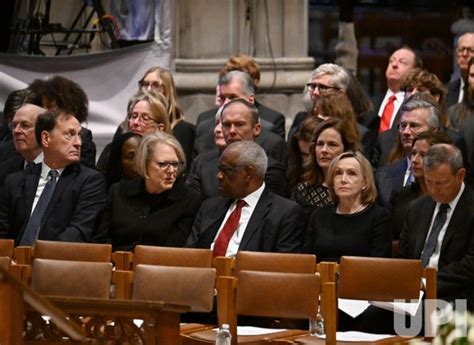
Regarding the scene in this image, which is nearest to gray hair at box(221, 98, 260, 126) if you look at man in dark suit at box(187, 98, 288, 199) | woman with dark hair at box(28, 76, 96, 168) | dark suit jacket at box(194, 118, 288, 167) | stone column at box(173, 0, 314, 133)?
man in dark suit at box(187, 98, 288, 199)

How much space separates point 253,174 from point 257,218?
260mm

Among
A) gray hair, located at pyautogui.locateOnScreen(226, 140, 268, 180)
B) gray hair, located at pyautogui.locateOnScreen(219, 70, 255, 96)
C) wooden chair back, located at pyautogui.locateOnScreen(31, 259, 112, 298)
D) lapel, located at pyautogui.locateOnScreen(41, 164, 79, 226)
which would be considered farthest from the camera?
gray hair, located at pyautogui.locateOnScreen(219, 70, 255, 96)

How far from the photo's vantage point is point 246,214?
344 inches

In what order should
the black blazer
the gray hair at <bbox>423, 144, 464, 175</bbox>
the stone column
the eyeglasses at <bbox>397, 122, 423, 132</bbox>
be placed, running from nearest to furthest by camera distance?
the gray hair at <bbox>423, 144, 464, 175</bbox> < the black blazer < the eyeglasses at <bbox>397, 122, 423, 132</bbox> < the stone column

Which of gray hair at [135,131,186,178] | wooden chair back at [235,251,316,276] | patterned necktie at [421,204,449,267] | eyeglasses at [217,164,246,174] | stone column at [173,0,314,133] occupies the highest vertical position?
stone column at [173,0,314,133]

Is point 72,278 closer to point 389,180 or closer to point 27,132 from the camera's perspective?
point 27,132

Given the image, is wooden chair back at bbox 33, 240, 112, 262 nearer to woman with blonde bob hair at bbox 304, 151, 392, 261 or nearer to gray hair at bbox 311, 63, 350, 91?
woman with blonde bob hair at bbox 304, 151, 392, 261

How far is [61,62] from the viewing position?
37.7 feet

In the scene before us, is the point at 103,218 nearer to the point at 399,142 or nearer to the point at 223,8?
the point at 399,142

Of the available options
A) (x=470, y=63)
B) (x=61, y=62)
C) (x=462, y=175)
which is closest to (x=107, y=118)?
(x=61, y=62)

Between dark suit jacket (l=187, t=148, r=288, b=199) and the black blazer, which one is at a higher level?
dark suit jacket (l=187, t=148, r=288, b=199)

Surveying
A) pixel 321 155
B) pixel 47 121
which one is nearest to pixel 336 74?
pixel 321 155

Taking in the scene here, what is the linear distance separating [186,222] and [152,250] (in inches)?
31.1

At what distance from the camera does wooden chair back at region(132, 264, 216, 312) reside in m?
7.86
